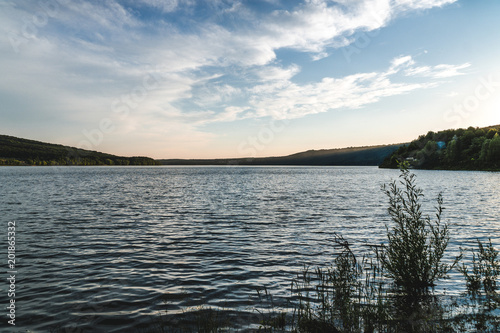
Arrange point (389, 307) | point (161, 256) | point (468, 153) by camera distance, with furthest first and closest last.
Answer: point (468, 153)
point (161, 256)
point (389, 307)

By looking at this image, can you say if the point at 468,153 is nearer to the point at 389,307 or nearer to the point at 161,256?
the point at 389,307

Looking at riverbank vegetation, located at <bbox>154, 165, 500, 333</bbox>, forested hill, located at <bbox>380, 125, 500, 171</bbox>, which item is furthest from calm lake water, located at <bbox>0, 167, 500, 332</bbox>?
forested hill, located at <bbox>380, 125, 500, 171</bbox>

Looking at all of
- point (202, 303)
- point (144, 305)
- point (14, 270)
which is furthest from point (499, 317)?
point (14, 270)

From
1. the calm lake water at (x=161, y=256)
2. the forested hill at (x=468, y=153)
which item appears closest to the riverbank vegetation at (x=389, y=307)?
the calm lake water at (x=161, y=256)

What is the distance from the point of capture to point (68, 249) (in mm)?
18109

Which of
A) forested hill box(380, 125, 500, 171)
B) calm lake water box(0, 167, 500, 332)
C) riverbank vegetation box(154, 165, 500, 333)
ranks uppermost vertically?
forested hill box(380, 125, 500, 171)

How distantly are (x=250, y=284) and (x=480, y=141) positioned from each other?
204 meters

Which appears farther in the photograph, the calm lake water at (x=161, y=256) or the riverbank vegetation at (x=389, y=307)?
the calm lake water at (x=161, y=256)

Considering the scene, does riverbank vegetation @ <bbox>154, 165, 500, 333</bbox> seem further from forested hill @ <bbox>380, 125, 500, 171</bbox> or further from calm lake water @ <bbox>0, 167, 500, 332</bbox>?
forested hill @ <bbox>380, 125, 500, 171</bbox>

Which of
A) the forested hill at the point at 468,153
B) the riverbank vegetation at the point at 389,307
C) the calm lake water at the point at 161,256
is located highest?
the forested hill at the point at 468,153

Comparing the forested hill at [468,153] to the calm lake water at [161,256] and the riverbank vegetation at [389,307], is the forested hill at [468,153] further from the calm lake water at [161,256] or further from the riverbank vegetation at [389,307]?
the riverbank vegetation at [389,307]

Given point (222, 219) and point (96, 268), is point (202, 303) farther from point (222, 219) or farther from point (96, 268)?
point (222, 219)

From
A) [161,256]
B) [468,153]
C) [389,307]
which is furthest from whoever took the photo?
[468,153]

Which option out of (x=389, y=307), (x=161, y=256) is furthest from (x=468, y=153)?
(x=161, y=256)
